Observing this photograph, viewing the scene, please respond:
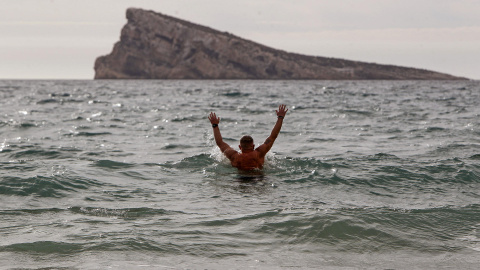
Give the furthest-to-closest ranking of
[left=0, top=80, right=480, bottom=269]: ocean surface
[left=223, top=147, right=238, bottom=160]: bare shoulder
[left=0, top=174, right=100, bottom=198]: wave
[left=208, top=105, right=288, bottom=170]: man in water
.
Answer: [left=223, top=147, right=238, bottom=160]: bare shoulder
[left=208, top=105, right=288, bottom=170]: man in water
[left=0, top=174, right=100, bottom=198]: wave
[left=0, top=80, right=480, bottom=269]: ocean surface

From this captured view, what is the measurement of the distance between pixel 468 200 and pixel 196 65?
166061 millimetres

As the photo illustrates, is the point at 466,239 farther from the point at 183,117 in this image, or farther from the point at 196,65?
the point at 196,65

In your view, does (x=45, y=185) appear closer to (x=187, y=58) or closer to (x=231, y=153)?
(x=231, y=153)

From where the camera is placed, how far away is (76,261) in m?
5.56

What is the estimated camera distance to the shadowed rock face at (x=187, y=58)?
174 meters

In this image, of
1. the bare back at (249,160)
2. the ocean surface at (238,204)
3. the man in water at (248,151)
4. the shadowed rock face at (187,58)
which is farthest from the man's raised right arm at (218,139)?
the shadowed rock face at (187,58)

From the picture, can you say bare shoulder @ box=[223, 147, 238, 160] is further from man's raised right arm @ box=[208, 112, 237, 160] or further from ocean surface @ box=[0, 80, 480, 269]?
ocean surface @ box=[0, 80, 480, 269]

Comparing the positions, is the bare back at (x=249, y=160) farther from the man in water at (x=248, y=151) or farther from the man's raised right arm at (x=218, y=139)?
the man's raised right arm at (x=218, y=139)

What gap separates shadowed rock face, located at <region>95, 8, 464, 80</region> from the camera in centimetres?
17350

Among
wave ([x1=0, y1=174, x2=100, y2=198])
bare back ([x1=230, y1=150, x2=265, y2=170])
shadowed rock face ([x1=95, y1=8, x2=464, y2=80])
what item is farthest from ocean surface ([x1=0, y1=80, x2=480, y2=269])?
shadowed rock face ([x1=95, y1=8, x2=464, y2=80])

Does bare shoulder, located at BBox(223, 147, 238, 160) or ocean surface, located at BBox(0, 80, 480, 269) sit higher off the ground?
bare shoulder, located at BBox(223, 147, 238, 160)

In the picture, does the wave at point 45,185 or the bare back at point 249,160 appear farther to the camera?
the bare back at point 249,160

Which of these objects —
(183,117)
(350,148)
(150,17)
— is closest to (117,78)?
(150,17)

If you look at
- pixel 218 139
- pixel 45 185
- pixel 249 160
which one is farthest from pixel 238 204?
pixel 45 185
